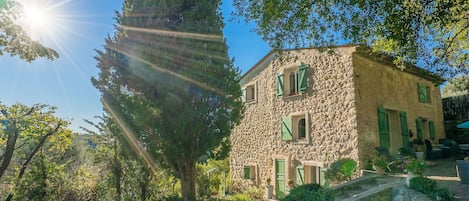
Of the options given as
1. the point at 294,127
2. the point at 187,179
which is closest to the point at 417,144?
the point at 294,127

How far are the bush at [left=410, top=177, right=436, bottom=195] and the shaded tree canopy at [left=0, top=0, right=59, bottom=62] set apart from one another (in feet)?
26.0

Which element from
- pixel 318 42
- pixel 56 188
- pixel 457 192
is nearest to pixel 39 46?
pixel 56 188

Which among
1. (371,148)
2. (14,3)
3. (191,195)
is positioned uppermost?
(14,3)

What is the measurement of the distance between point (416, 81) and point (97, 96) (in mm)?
13529

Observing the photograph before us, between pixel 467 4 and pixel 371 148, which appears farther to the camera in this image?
pixel 371 148

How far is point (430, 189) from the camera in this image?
6254 millimetres

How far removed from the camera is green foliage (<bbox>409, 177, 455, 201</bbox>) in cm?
599

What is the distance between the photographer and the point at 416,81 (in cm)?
1336

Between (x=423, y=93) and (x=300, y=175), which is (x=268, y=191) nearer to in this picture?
(x=300, y=175)

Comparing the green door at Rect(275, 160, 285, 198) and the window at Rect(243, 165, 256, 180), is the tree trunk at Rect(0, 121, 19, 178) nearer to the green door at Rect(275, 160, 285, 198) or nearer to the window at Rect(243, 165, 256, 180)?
the green door at Rect(275, 160, 285, 198)

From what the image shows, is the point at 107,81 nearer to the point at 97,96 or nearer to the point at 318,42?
the point at 97,96

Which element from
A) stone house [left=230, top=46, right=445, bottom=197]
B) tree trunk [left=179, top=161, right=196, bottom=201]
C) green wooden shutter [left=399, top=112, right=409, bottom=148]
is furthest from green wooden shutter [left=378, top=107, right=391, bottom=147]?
tree trunk [left=179, top=161, right=196, bottom=201]

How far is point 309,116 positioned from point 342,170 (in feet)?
9.27

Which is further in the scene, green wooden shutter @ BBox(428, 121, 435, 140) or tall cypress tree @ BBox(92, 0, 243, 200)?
green wooden shutter @ BBox(428, 121, 435, 140)
